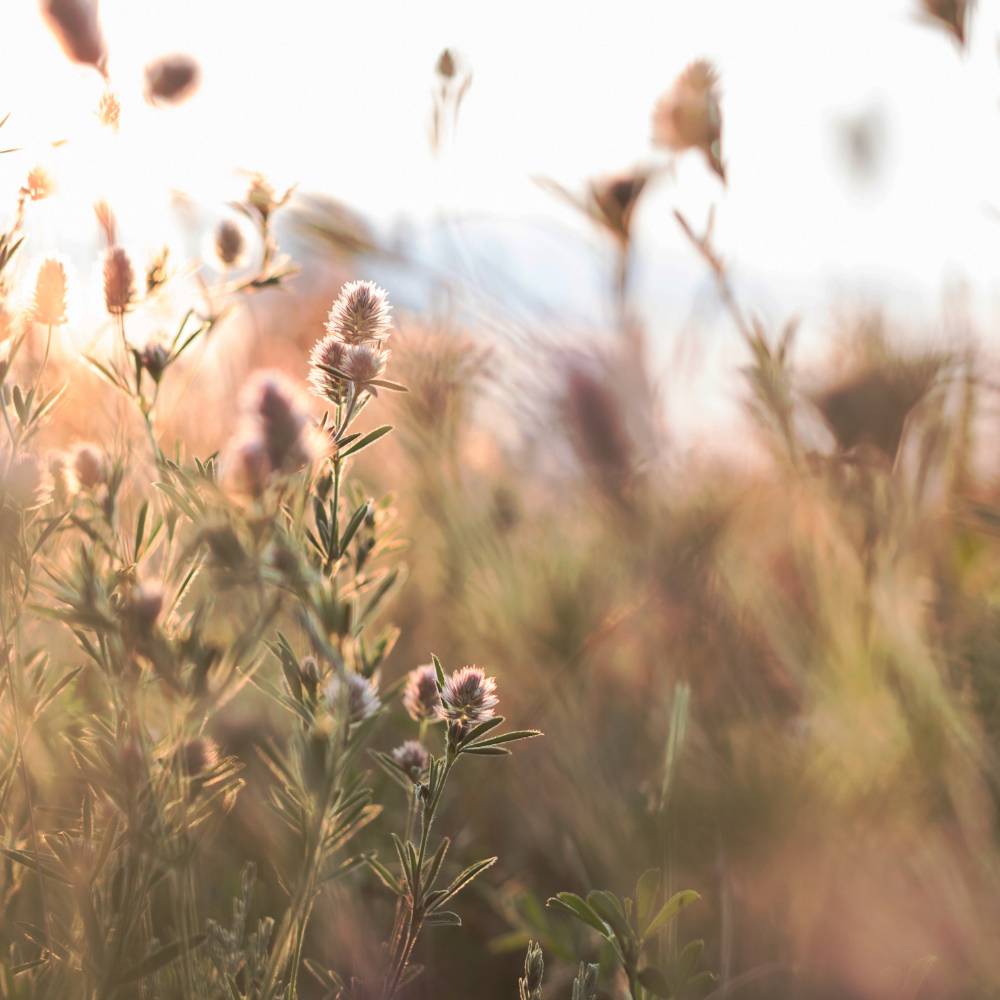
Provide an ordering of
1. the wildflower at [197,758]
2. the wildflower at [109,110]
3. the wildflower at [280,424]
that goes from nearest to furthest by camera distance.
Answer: the wildflower at [280,424]
the wildflower at [197,758]
the wildflower at [109,110]

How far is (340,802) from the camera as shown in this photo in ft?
1.85

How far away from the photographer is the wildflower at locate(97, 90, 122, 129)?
26.3 inches

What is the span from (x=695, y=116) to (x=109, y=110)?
0.40 m

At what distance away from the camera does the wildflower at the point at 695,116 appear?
79 cm

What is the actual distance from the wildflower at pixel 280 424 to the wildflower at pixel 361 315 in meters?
0.09

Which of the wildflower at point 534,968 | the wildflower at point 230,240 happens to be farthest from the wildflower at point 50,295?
the wildflower at point 534,968

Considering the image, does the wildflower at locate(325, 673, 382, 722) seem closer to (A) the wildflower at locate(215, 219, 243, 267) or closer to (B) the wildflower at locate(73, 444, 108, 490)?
(B) the wildflower at locate(73, 444, 108, 490)

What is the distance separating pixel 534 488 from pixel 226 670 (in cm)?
93

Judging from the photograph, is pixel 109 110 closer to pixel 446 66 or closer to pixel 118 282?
pixel 118 282

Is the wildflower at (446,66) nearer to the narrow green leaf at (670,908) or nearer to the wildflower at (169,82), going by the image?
the wildflower at (169,82)

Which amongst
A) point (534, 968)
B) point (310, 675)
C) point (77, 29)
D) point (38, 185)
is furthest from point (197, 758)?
point (77, 29)

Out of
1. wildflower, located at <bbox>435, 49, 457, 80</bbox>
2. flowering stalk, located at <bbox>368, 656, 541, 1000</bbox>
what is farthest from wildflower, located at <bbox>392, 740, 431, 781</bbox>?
wildflower, located at <bbox>435, 49, 457, 80</bbox>

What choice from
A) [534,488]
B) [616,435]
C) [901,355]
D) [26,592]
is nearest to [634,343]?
[616,435]

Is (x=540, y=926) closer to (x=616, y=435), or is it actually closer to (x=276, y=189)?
(x=616, y=435)
